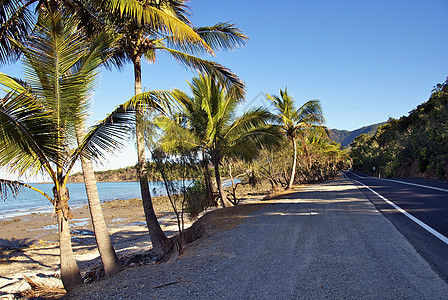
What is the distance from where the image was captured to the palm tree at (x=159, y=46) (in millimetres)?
7461

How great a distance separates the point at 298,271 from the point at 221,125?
967 cm

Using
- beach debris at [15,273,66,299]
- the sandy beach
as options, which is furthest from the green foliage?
beach debris at [15,273,66,299]

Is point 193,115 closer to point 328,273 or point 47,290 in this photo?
point 47,290

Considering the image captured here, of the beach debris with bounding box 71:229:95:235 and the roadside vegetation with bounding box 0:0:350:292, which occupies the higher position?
the roadside vegetation with bounding box 0:0:350:292

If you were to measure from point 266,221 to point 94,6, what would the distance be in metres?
6.81

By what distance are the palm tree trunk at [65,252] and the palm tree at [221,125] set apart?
7.13 meters

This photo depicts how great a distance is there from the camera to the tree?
5.18m

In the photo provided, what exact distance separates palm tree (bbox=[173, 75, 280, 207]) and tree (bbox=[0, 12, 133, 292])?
6674mm

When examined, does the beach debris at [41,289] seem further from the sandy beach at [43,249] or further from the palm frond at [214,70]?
the palm frond at [214,70]

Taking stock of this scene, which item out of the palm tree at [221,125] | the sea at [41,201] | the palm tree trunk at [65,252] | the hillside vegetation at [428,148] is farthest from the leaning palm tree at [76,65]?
the hillside vegetation at [428,148]

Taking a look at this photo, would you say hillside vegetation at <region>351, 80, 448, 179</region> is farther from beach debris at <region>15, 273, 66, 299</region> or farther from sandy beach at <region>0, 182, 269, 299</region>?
beach debris at <region>15, 273, 66, 299</region>

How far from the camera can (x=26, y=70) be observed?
5.39 m

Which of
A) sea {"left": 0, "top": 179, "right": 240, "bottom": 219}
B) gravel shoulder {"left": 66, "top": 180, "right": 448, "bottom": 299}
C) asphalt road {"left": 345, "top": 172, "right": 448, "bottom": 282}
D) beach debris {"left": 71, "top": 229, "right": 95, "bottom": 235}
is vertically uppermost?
gravel shoulder {"left": 66, "top": 180, "right": 448, "bottom": 299}


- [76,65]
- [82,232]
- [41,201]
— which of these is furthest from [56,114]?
[41,201]
